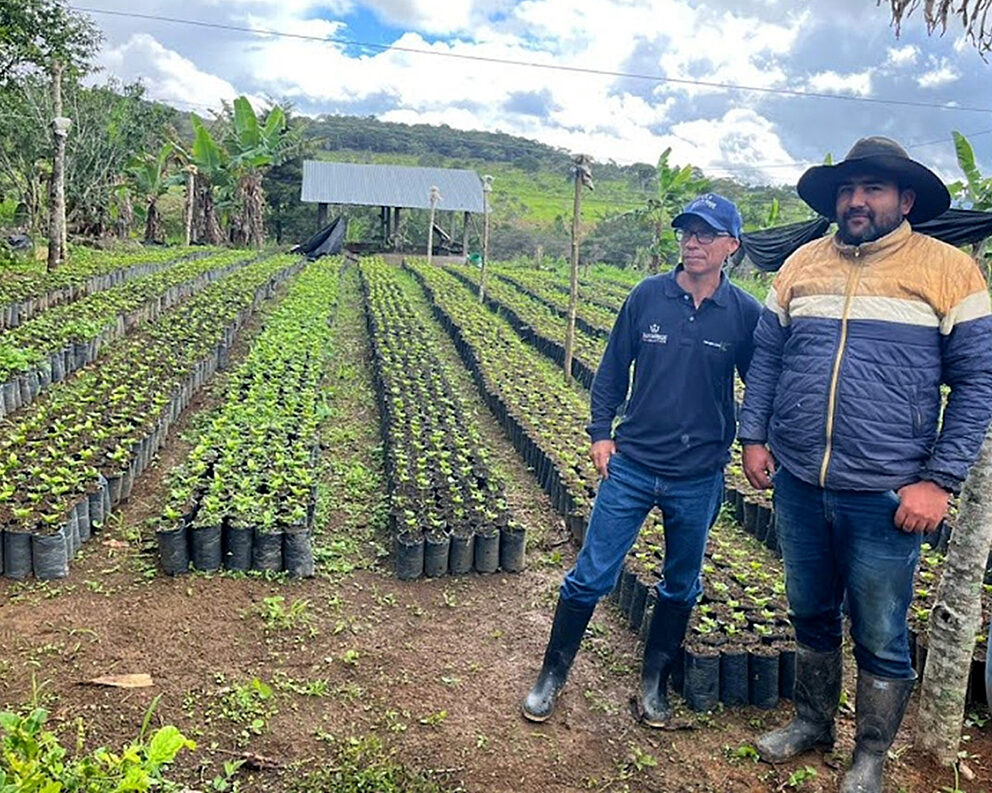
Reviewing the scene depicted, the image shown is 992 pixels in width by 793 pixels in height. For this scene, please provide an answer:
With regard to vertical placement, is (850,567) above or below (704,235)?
below

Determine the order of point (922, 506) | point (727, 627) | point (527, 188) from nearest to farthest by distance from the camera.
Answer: point (922, 506)
point (727, 627)
point (527, 188)

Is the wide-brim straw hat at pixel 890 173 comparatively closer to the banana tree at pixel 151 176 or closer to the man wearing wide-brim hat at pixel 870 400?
the man wearing wide-brim hat at pixel 870 400

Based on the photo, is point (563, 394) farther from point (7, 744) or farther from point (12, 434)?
point (7, 744)

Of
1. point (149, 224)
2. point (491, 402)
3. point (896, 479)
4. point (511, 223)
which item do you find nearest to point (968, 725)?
point (896, 479)

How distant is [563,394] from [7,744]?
763cm

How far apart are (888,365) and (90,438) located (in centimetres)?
551

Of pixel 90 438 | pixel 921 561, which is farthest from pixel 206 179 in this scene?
pixel 921 561

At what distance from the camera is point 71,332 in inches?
367

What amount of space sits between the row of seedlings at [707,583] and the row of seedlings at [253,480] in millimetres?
1816

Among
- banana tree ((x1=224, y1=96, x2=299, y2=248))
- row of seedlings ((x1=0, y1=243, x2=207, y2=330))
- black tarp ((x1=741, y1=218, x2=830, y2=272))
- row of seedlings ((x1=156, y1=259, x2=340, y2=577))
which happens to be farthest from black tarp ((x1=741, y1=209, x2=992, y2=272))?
banana tree ((x1=224, y1=96, x2=299, y2=248))

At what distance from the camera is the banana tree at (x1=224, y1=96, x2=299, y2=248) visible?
2381 centimetres

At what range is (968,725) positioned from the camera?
349cm

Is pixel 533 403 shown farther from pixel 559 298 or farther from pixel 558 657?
pixel 559 298

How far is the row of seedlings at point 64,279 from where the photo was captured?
11109mm
